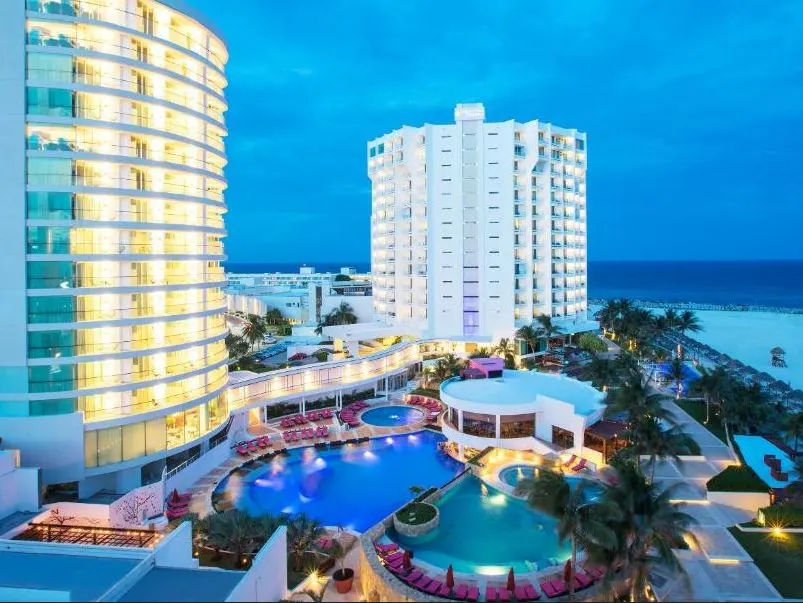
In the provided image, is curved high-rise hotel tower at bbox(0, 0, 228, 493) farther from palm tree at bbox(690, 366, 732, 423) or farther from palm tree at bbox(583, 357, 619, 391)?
palm tree at bbox(690, 366, 732, 423)

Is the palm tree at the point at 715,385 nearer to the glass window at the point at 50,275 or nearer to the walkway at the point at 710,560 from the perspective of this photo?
the walkway at the point at 710,560

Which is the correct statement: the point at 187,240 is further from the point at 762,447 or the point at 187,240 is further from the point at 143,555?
the point at 762,447

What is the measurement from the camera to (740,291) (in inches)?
7559

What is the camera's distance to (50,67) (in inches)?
1048

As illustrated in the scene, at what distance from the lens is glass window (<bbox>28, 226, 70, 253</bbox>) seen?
26.5 metres

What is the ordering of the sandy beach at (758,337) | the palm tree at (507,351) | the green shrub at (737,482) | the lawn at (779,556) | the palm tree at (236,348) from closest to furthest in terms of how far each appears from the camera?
1. the lawn at (779,556)
2. the green shrub at (737,482)
3. the palm tree at (507,351)
4. the palm tree at (236,348)
5. the sandy beach at (758,337)

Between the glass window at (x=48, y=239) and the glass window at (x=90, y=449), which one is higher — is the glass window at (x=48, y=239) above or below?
above

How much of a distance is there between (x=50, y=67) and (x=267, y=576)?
2614 cm

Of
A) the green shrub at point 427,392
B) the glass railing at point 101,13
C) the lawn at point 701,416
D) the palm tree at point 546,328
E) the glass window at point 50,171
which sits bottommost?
the green shrub at point 427,392

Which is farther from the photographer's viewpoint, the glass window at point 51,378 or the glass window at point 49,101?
the glass window at point 51,378

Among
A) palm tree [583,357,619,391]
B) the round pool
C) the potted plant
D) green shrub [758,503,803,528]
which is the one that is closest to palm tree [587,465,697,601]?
the potted plant

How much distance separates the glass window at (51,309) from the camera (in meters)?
26.5

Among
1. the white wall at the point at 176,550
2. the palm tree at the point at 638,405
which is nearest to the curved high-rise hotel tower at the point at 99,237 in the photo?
the white wall at the point at 176,550

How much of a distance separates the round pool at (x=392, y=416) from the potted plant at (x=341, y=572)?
19460 mm
